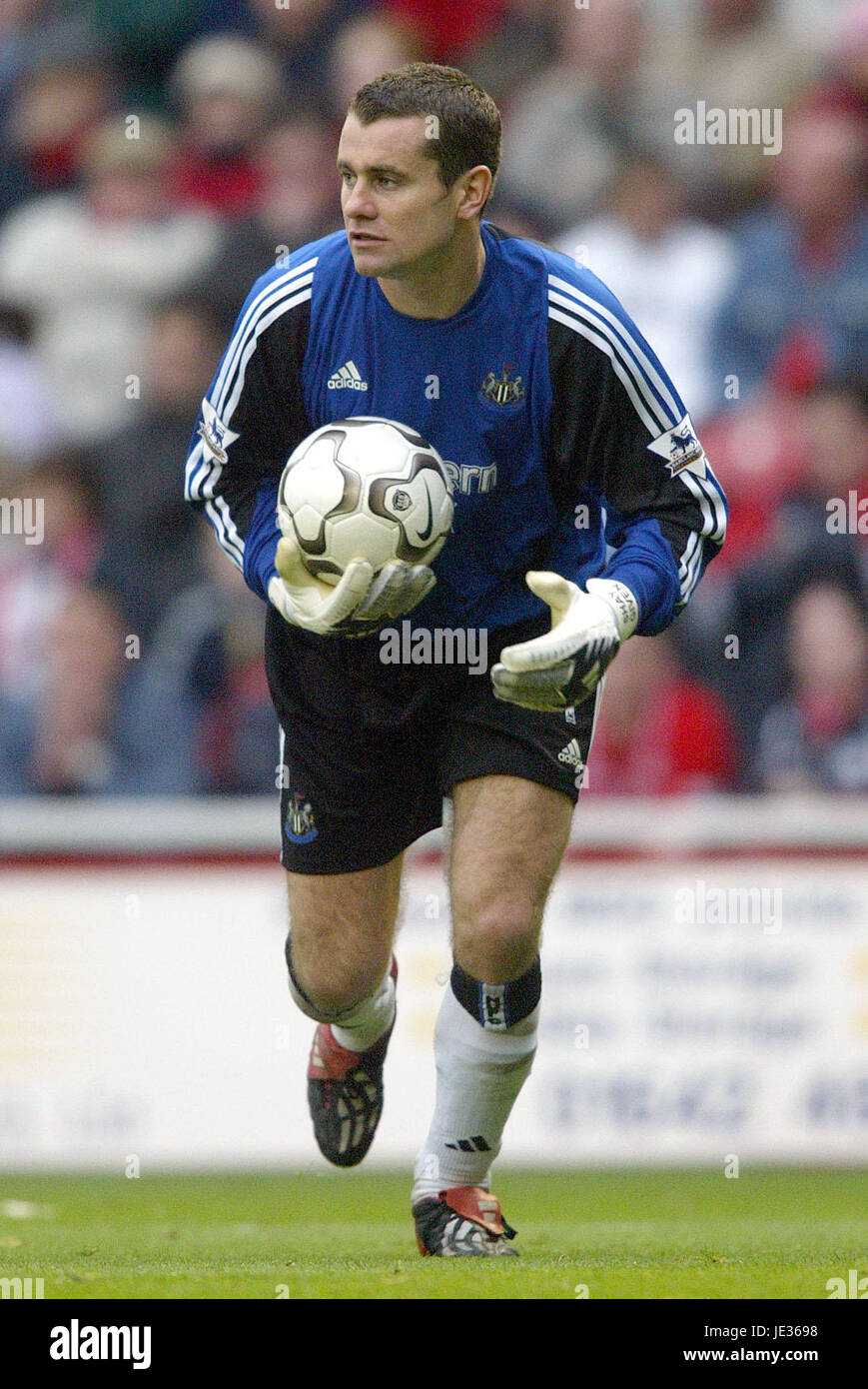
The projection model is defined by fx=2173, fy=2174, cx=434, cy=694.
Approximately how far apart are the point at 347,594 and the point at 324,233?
5.86 m

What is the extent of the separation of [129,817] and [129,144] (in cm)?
381

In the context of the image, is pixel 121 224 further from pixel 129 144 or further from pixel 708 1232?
pixel 708 1232

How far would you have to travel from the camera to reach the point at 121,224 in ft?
36.7

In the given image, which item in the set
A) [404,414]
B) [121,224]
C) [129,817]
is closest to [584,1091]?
[129,817]

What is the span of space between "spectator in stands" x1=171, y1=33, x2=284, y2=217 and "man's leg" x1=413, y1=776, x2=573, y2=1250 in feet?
21.2

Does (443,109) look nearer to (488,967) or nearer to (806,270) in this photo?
(488,967)

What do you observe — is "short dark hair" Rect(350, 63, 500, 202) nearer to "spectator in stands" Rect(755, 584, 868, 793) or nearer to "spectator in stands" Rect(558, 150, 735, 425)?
"spectator in stands" Rect(755, 584, 868, 793)

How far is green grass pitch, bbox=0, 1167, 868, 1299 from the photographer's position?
491 centimetres
